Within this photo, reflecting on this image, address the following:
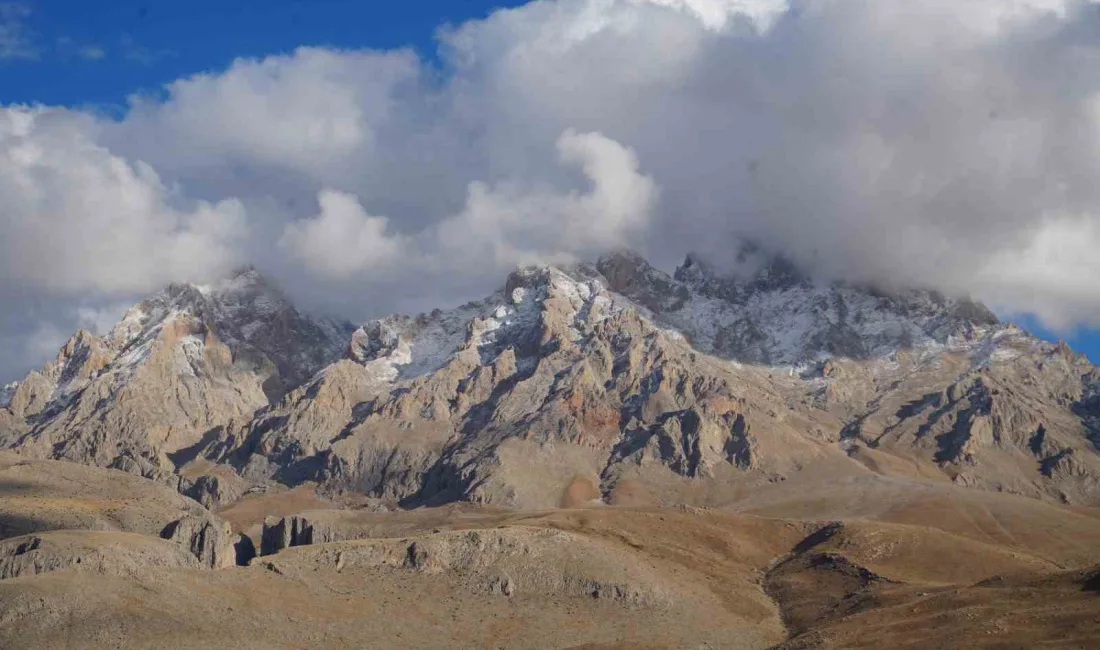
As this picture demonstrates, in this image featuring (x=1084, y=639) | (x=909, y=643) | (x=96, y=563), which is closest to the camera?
(x=1084, y=639)

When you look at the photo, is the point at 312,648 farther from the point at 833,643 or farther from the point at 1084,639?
the point at 1084,639

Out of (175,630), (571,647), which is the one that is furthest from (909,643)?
(175,630)

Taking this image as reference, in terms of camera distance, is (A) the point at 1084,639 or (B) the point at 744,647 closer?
(A) the point at 1084,639

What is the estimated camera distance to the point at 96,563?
192 m

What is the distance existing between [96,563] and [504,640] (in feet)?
217

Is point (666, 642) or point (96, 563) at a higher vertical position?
point (96, 563)

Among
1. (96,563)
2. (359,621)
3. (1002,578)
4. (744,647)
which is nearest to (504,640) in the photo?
(359,621)

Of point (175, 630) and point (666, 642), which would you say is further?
point (666, 642)

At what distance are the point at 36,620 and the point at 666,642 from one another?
9623cm

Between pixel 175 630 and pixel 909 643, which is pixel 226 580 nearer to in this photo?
pixel 175 630

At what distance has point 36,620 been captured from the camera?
171750 millimetres

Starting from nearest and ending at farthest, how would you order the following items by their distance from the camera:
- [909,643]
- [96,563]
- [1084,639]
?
[1084,639] < [909,643] < [96,563]

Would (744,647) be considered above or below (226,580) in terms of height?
below

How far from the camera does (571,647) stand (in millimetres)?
195000
